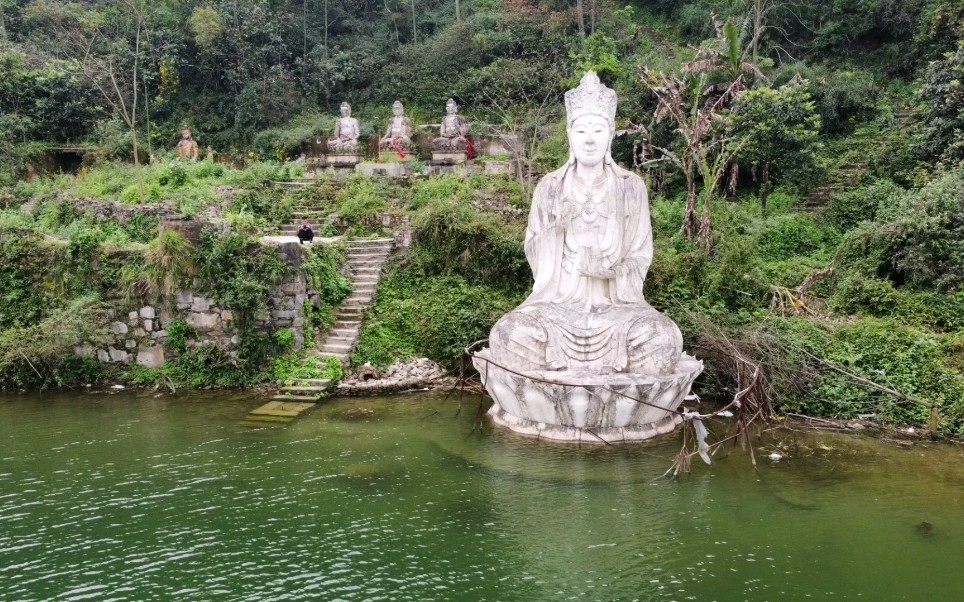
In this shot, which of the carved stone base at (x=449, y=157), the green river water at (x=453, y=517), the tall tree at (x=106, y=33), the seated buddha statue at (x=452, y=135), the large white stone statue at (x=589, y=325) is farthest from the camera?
the tall tree at (x=106, y=33)

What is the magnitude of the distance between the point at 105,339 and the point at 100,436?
2.97m

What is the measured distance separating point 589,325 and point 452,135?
11.8 metres

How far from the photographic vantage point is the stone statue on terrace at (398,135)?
19.6 meters

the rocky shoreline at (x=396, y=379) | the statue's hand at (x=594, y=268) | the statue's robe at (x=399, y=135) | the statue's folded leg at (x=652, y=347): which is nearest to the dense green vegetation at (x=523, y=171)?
the rocky shoreline at (x=396, y=379)

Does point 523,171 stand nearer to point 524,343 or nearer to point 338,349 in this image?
point 338,349

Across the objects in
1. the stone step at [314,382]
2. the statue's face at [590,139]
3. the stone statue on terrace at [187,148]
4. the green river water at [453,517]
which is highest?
the stone statue on terrace at [187,148]

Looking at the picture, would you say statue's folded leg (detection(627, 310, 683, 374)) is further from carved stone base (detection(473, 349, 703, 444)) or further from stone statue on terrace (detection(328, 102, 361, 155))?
stone statue on terrace (detection(328, 102, 361, 155))

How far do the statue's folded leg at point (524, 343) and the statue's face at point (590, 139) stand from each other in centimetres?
208

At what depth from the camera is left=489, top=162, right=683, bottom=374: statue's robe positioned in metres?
8.66

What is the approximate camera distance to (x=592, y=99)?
30.2 ft

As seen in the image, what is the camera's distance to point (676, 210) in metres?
15.4

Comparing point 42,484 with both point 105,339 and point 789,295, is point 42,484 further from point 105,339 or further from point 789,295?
point 789,295

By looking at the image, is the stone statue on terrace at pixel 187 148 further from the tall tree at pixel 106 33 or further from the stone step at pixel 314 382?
the stone step at pixel 314 382

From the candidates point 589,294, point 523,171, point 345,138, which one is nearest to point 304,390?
point 589,294
